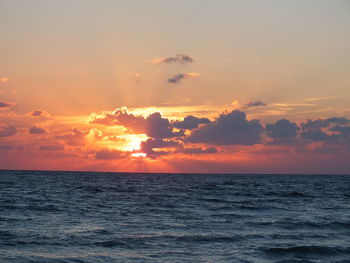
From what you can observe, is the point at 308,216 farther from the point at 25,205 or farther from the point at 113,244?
the point at 25,205

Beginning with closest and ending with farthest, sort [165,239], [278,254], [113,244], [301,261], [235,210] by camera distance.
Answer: [301,261] → [278,254] → [113,244] → [165,239] → [235,210]

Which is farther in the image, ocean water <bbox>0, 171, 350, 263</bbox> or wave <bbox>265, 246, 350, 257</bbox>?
wave <bbox>265, 246, 350, 257</bbox>

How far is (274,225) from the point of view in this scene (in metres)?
29.5

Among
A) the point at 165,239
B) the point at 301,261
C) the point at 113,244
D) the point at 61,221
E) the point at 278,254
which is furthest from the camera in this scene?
the point at 61,221

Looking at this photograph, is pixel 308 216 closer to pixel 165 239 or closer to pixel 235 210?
pixel 235 210

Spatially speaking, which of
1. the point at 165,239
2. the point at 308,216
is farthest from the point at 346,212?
the point at 165,239

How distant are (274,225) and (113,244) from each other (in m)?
13.5

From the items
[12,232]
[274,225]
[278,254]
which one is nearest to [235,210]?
[274,225]

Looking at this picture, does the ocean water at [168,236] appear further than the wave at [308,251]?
No

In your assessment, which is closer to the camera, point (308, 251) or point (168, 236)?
point (308, 251)

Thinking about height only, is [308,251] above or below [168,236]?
below

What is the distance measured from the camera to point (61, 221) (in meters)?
29.2

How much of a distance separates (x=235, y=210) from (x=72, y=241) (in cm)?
2090

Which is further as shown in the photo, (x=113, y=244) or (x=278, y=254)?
(x=113, y=244)
